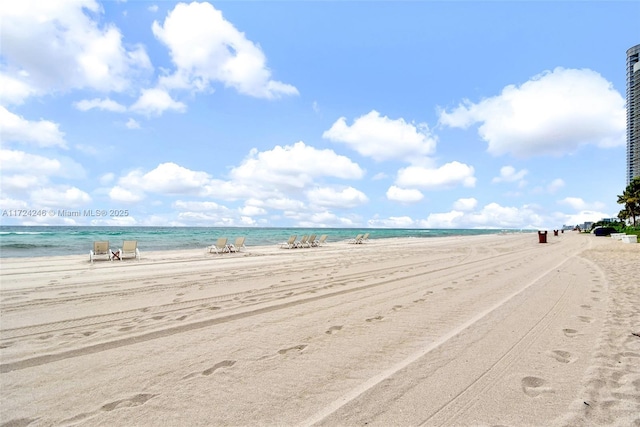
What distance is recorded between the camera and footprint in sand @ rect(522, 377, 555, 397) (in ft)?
9.27

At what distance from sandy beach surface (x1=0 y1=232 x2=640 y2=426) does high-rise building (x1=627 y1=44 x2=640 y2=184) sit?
89.2 meters

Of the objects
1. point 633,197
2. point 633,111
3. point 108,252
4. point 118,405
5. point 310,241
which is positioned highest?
point 633,111

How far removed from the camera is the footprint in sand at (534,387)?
2.83 m

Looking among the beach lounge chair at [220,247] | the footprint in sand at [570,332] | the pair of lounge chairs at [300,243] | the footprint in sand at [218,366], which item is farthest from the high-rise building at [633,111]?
the footprint in sand at [218,366]

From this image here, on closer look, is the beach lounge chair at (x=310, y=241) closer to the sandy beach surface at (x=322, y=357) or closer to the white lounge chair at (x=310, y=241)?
the white lounge chair at (x=310, y=241)

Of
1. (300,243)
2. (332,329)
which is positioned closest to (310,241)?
(300,243)

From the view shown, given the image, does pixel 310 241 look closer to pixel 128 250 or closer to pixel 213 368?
pixel 128 250

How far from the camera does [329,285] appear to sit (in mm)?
7789

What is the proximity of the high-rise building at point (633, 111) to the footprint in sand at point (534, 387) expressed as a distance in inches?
3646

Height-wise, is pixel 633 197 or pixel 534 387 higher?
pixel 633 197

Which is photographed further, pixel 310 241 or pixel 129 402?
pixel 310 241

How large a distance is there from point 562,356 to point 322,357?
8.39 feet

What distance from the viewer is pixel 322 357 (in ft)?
11.8

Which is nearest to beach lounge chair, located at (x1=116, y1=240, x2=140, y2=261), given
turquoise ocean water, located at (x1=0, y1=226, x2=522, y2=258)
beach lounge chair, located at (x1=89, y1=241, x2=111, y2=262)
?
beach lounge chair, located at (x1=89, y1=241, x2=111, y2=262)
